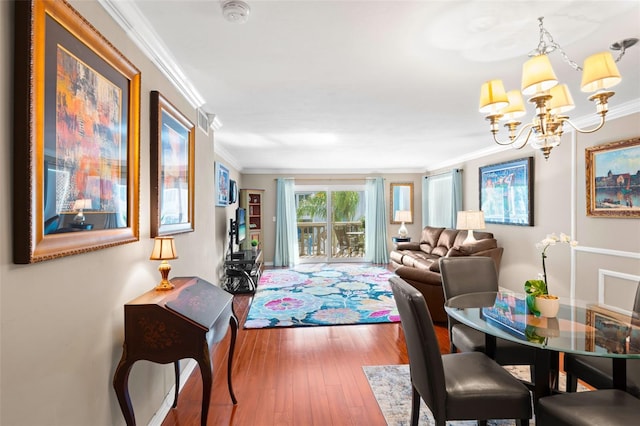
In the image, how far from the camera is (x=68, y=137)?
1257 millimetres

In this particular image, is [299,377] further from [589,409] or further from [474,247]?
[474,247]

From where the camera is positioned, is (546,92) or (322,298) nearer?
(546,92)

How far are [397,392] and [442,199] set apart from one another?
5.67 meters

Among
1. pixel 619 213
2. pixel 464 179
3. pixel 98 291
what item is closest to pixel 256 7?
pixel 98 291

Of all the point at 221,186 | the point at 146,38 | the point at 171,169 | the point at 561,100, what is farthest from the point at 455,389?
the point at 221,186

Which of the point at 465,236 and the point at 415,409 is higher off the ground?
the point at 465,236

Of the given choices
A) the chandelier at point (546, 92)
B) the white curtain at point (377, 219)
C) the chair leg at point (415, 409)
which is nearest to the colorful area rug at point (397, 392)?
the chair leg at point (415, 409)

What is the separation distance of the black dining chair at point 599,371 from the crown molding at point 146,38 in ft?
10.1

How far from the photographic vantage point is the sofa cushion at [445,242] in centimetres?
625

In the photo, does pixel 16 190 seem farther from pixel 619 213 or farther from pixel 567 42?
pixel 619 213

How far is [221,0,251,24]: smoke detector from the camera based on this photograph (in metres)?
1.69

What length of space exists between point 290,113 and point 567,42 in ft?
7.98

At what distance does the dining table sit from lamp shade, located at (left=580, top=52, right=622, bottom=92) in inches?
52.1

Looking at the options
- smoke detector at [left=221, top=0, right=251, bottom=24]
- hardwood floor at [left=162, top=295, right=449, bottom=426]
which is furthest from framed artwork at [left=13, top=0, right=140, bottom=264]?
hardwood floor at [left=162, top=295, right=449, bottom=426]
